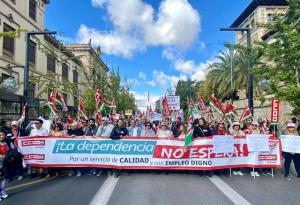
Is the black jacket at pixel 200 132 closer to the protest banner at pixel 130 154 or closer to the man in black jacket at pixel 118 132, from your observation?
the protest banner at pixel 130 154

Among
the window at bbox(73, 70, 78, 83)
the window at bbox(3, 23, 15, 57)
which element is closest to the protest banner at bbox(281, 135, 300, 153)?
the window at bbox(3, 23, 15, 57)

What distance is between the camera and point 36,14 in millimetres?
29391

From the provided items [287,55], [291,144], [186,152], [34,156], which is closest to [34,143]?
[34,156]

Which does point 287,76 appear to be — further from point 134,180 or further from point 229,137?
point 134,180

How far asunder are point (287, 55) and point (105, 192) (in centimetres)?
1045

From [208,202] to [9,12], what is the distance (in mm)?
21115

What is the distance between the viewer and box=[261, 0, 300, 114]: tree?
1407cm

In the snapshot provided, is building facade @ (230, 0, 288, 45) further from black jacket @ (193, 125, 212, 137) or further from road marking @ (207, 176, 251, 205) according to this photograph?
road marking @ (207, 176, 251, 205)

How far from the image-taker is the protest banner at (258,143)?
10258 mm

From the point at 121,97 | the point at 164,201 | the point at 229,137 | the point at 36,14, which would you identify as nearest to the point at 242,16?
the point at 121,97

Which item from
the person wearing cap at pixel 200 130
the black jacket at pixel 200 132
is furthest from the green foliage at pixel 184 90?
the black jacket at pixel 200 132

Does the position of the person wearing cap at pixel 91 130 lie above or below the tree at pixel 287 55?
below

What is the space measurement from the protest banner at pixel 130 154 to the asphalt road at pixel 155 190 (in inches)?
15.0

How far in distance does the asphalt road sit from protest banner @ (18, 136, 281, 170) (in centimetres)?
38
